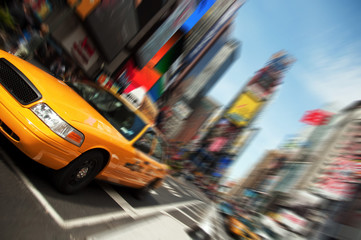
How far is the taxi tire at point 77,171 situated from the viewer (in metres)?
2.97

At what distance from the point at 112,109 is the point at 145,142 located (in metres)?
0.84

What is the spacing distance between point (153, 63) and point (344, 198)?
2253 cm

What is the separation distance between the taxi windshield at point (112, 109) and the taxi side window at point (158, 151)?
0.68m

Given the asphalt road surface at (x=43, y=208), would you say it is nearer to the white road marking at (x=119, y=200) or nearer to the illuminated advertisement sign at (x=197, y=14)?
the white road marking at (x=119, y=200)

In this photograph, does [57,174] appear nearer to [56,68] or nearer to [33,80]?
[33,80]

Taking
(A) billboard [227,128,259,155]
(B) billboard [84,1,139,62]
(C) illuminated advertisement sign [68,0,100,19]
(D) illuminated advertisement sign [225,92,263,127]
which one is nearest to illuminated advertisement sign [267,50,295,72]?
(D) illuminated advertisement sign [225,92,263,127]

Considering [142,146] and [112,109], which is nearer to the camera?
[112,109]

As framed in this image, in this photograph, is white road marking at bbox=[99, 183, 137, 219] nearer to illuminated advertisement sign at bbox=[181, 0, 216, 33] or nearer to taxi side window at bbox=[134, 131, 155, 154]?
taxi side window at bbox=[134, 131, 155, 154]

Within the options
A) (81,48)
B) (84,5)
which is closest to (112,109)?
(84,5)

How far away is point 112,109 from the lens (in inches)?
157

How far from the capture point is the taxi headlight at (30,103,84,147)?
2.68m

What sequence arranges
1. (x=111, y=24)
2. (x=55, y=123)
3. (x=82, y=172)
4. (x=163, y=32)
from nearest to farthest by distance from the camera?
(x=55, y=123), (x=82, y=172), (x=111, y=24), (x=163, y=32)

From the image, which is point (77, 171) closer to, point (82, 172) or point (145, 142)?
point (82, 172)

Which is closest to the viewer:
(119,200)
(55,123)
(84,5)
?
(55,123)
